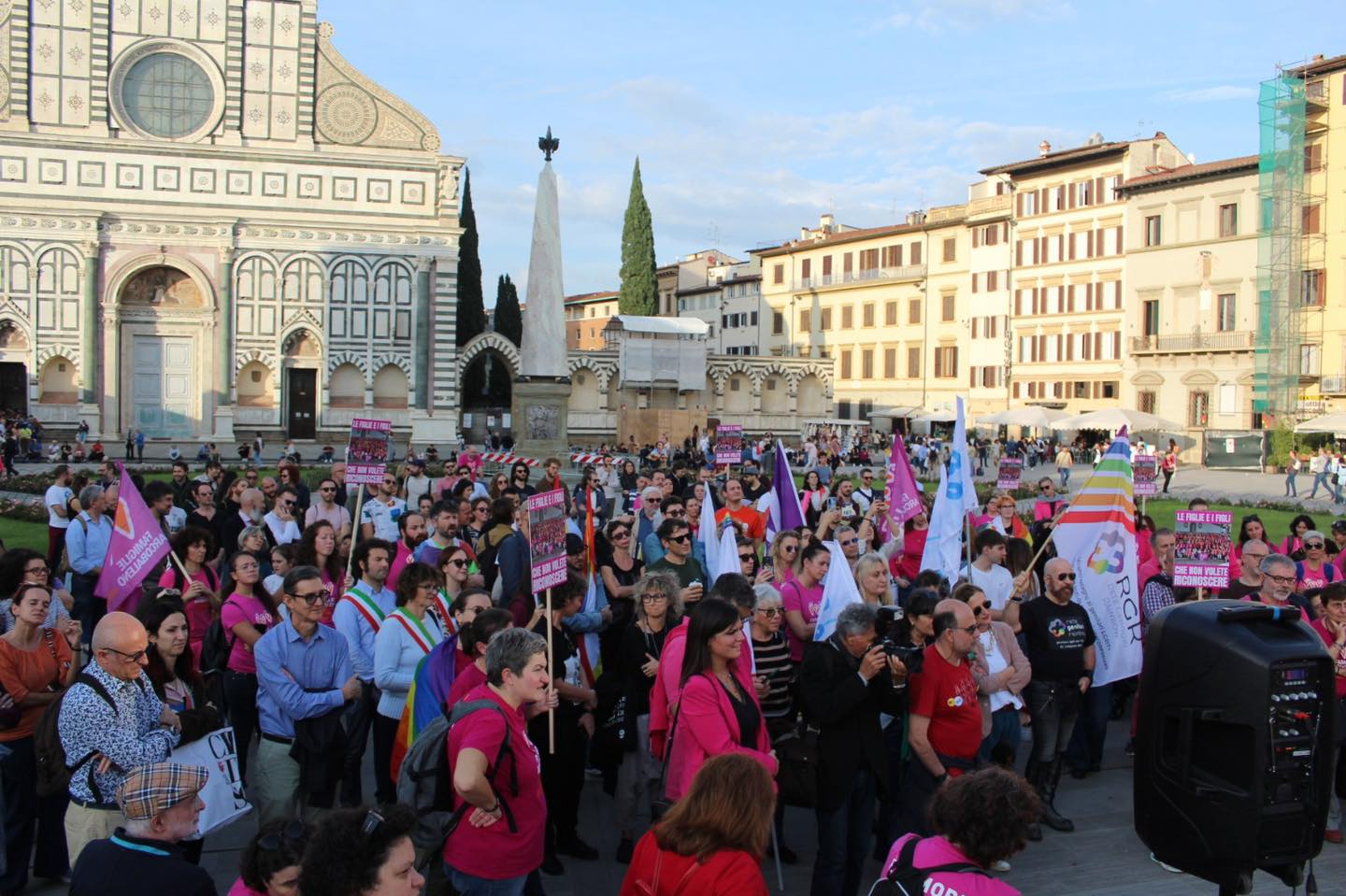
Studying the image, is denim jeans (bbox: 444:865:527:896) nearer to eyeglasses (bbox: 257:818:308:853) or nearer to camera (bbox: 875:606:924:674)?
eyeglasses (bbox: 257:818:308:853)

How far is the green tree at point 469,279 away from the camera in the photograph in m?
53.7

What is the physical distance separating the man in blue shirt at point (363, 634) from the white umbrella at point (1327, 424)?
3973 cm

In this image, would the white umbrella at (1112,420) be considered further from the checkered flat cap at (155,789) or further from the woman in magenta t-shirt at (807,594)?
the checkered flat cap at (155,789)

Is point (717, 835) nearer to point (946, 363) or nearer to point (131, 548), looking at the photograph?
point (131, 548)

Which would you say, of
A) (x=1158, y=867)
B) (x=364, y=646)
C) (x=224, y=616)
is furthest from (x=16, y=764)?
(x=1158, y=867)

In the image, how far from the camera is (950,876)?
11.4 feet

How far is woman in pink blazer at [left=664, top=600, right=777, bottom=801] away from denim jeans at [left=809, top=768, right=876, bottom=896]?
0.71m

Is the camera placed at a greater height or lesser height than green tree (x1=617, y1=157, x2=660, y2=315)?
lesser

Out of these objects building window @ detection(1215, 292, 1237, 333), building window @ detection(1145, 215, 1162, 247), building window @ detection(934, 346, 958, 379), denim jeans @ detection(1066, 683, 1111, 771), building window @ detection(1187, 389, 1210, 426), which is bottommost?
denim jeans @ detection(1066, 683, 1111, 771)

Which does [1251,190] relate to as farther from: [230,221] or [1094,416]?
[230,221]

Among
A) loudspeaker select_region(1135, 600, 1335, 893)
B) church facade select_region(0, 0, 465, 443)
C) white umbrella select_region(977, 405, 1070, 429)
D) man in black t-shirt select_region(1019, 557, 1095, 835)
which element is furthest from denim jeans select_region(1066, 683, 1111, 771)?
church facade select_region(0, 0, 465, 443)

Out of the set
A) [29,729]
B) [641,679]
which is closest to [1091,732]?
[641,679]

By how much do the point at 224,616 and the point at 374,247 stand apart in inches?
1541

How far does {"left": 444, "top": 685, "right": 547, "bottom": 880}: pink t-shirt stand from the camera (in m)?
4.66
